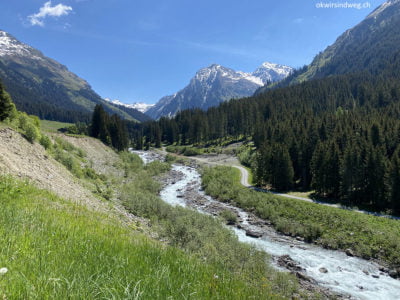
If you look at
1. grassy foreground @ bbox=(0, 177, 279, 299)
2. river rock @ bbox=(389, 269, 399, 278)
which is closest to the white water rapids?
river rock @ bbox=(389, 269, 399, 278)

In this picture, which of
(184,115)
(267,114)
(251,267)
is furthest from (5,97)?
(184,115)

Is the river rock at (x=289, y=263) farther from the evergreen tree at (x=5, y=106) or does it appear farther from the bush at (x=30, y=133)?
the evergreen tree at (x=5, y=106)

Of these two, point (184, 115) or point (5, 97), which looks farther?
point (184, 115)

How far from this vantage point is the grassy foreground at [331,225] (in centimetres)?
2412

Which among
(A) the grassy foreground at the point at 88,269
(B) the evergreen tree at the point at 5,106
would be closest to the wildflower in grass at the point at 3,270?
(A) the grassy foreground at the point at 88,269

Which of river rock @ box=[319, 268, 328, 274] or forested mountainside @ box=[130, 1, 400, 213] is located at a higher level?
forested mountainside @ box=[130, 1, 400, 213]

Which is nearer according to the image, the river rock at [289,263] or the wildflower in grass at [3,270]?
the wildflower in grass at [3,270]

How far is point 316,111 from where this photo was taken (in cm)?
13988

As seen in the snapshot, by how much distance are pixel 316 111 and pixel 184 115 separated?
83.2 meters

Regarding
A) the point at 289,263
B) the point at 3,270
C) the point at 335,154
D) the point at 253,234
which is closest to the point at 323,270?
the point at 289,263

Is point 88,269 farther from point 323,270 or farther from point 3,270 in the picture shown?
point 323,270

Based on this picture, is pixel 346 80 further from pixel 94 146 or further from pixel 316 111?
pixel 94 146

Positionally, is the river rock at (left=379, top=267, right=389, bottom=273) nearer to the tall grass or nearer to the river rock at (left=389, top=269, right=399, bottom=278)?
the river rock at (left=389, top=269, right=399, bottom=278)

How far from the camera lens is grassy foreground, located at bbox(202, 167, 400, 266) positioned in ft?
79.2
